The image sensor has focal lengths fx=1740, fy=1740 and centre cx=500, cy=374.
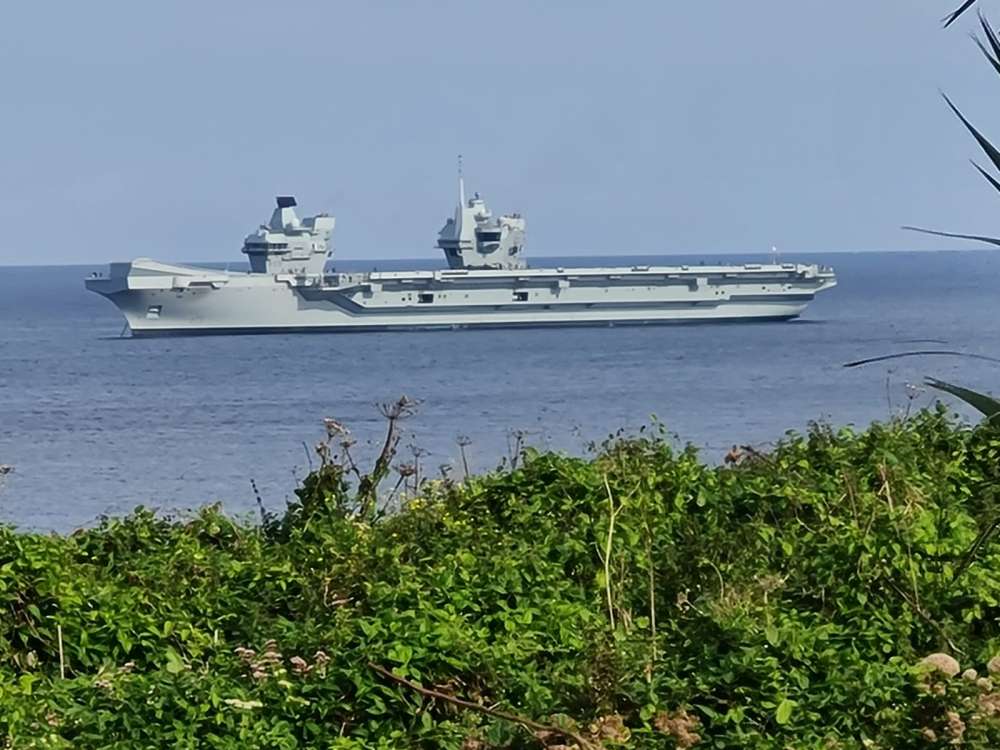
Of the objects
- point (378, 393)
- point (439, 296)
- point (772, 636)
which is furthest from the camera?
point (439, 296)

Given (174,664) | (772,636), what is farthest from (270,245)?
(772,636)

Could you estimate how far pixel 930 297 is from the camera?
11369cm

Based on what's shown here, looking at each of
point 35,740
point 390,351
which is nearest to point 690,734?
point 35,740

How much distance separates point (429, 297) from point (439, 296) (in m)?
0.40

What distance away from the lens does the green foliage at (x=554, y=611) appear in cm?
398

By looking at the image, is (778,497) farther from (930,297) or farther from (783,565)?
(930,297)

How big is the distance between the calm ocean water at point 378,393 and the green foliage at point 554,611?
9076 millimetres

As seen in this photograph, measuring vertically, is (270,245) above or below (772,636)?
above

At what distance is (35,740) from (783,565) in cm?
232

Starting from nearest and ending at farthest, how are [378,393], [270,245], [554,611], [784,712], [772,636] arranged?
1. [784,712]
2. [772,636]
3. [554,611]
4. [378,393]
5. [270,245]

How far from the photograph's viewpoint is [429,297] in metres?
67.8

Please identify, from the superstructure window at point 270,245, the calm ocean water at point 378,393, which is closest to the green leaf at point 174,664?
the calm ocean water at point 378,393

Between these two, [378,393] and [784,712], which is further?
[378,393]

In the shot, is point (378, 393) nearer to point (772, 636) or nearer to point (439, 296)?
point (439, 296)
